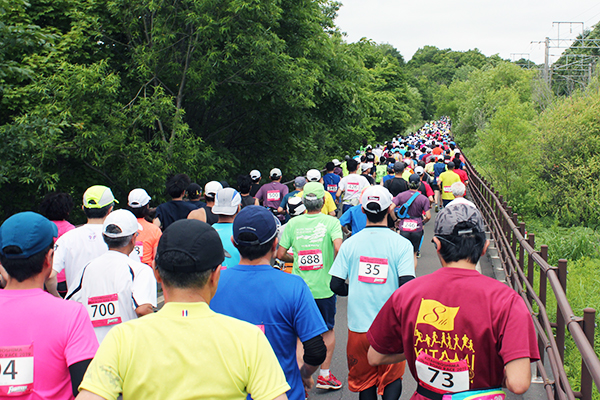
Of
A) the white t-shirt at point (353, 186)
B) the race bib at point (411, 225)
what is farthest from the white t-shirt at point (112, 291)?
the white t-shirt at point (353, 186)

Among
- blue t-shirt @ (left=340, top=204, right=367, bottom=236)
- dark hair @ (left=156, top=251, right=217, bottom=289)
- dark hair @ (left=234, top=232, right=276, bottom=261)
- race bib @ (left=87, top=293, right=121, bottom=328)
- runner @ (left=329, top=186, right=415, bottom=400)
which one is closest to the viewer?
dark hair @ (left=156, top=251, right=217, bottom=289)

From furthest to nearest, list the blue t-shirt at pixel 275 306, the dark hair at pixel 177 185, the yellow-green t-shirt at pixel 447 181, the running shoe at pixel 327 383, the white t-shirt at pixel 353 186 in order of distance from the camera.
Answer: the yellow-green t-shirt at pixel 447 181 < the white t-shirt at pixel 353 186 < the dark hair at pixel 177 185 < the running shoe at pixel 327 383 < the blue t-shirt at pixel 275 306

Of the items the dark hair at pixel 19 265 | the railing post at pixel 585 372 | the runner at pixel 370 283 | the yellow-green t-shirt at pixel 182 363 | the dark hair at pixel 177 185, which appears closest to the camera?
the yellow-green t-shirt at pixel 182 363

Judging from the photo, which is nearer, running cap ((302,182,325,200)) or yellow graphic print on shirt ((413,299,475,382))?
yellow graphic print on shirt ((413,299,475,382))

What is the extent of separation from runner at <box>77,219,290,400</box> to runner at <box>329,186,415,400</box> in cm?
238

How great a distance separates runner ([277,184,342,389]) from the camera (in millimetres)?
5129

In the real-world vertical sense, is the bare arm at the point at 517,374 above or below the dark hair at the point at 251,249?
below

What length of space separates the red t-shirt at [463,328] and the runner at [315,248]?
102 inches

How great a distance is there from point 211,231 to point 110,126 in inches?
394

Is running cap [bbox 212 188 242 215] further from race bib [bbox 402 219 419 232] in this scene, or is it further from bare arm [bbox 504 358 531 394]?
race bib [bbox 402 219 419 232]

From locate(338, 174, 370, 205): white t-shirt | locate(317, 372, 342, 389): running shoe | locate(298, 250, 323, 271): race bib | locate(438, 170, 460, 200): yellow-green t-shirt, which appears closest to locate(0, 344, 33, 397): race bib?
locate(298, 250, 323, 271): race bib

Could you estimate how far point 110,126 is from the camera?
37.0 ft

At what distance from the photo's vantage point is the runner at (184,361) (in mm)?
1786

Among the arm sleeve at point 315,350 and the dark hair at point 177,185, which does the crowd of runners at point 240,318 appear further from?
the dark hair at point 177,185
